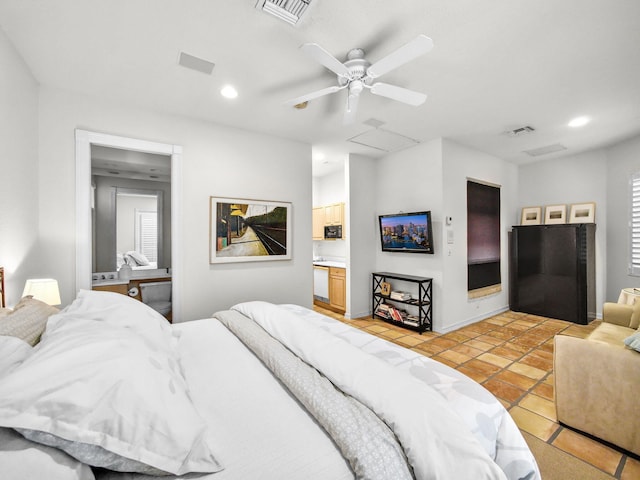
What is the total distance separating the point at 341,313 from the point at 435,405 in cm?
399

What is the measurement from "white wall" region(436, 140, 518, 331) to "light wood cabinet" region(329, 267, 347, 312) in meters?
1.58

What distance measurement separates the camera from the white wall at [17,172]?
6.35ft

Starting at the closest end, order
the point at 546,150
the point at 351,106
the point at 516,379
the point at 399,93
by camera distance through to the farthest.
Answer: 1. the point at 399,93
2. the point at 351,106
3. the point at 516,379
4. the point at 546,150

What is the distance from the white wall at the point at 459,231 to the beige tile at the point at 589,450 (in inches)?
80.1

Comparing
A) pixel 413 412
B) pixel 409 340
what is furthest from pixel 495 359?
pixel 413 412

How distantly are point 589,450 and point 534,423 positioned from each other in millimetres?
301

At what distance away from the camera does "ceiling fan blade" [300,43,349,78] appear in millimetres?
1691

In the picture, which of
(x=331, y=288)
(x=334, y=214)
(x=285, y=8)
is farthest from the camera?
(x=334, y=214)

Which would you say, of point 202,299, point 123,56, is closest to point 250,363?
point 202,299

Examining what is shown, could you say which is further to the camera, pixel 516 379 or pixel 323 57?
pixel 516 379

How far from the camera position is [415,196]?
4.30 meters

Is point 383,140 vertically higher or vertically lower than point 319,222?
higher

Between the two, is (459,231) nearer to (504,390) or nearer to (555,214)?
(555,214)

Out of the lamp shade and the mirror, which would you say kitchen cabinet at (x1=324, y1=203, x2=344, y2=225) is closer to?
the mirror
